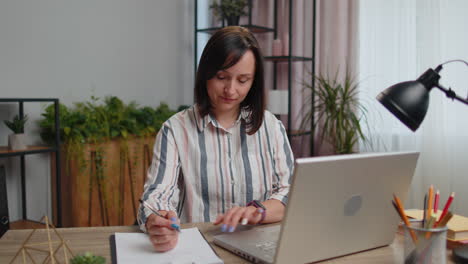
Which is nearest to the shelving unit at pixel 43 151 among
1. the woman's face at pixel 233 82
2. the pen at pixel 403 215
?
the woman's face at pixel 233 82

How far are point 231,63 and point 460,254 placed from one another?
78cm

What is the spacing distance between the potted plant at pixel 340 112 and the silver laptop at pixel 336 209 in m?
1.99

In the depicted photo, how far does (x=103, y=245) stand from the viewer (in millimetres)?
1021

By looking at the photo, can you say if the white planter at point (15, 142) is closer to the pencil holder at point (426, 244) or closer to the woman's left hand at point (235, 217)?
the woman's left hand at point (235, 217)

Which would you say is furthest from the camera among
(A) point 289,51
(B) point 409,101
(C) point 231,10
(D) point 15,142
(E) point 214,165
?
(C) point 231,10

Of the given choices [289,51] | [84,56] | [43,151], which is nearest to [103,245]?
[43,151]

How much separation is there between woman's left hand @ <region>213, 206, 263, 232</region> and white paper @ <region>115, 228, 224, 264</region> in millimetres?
64

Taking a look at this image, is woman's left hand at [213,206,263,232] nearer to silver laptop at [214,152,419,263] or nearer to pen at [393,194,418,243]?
silver laptop at [214,152,419,263]

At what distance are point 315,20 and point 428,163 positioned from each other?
1319 mm

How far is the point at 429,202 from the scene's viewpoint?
845 millimetres

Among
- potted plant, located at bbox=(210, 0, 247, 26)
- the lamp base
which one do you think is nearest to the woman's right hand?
the lamp base

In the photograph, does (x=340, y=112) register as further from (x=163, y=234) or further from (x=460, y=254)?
(x=163, y=234)

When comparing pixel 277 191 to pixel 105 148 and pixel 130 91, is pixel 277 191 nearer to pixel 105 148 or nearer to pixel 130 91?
pixel 105 148

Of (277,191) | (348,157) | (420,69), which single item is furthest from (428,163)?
(348,157)
